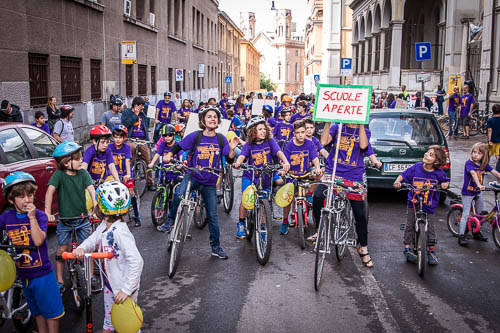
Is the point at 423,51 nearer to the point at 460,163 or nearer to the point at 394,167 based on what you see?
the point at 460,163

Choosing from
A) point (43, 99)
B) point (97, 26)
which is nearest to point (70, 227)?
point (43, 99)

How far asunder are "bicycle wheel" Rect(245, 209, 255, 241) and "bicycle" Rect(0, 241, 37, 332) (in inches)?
132

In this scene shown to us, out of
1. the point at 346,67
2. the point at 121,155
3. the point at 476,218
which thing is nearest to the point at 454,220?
the point at 476,218

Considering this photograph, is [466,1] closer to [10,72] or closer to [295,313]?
[10,72]

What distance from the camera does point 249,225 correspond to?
751 centimetres

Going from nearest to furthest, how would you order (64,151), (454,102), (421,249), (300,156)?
(64,151), (421,249), (300,156), (454,102)

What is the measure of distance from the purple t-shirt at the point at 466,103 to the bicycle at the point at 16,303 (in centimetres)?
1930

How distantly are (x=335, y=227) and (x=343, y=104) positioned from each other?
1.48 meters

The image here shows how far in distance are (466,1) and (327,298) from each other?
25030 millimetres

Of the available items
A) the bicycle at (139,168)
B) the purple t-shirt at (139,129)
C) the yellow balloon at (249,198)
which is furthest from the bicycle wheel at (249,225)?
the purple t-shirt at (139,129)

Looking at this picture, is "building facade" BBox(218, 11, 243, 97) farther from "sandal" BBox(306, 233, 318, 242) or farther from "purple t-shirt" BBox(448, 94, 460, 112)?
"sandal" BBox(306, 233, 318, 242)

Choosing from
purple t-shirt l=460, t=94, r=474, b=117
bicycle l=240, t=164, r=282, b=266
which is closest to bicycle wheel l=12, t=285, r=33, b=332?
bicycle l=240, t=164, r=282, b=266

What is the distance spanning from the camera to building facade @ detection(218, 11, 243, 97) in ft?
200

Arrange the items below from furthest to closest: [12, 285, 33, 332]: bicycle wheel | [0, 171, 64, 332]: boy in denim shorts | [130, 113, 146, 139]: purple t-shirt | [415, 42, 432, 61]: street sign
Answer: [415, 42, 432, 61]: street sign
[130, 113, 146, 139]: purple t-shirt
[12, 285, 33, 332]: bicycle wheel
[0, 171, 64, 332]: boy in denim shorts
